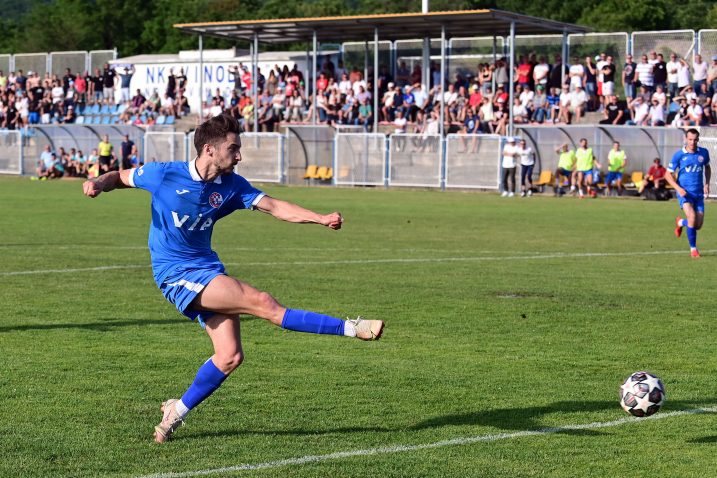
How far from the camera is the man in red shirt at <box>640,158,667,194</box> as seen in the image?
1337 inches

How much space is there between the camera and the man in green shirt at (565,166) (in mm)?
35844

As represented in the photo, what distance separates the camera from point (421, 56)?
148 ft

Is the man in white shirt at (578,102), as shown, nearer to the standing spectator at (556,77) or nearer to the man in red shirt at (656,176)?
the standing spectator at (556,77)

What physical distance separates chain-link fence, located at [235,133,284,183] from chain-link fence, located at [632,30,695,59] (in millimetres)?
13018

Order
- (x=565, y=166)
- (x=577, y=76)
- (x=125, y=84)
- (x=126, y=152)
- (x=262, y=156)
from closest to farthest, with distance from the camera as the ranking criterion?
(x=565, y=166) < (x=577, y=76) < (x=262, y=156) < (x=126, y=152) < (x=125, y=84)

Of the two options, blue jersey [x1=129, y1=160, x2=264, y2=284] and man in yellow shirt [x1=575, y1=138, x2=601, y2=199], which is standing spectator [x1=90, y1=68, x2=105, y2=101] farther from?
blue jersey [x1=129, y1=160, x2=264, y2=284]

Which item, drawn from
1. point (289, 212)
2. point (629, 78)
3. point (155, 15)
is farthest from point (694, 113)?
point (155, 15)

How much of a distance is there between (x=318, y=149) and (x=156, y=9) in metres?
68.1

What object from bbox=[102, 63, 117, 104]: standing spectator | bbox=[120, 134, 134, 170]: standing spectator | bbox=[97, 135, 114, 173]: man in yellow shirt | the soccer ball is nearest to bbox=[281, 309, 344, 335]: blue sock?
the soccer ball

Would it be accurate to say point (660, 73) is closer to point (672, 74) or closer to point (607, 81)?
point (672, 74)

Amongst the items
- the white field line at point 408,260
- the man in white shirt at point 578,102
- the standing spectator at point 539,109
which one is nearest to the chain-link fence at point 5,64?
the standing spectator at point 539,109

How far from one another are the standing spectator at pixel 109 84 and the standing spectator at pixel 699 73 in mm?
27493

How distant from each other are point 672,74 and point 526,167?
17.1ft

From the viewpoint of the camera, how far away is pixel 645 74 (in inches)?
1388
